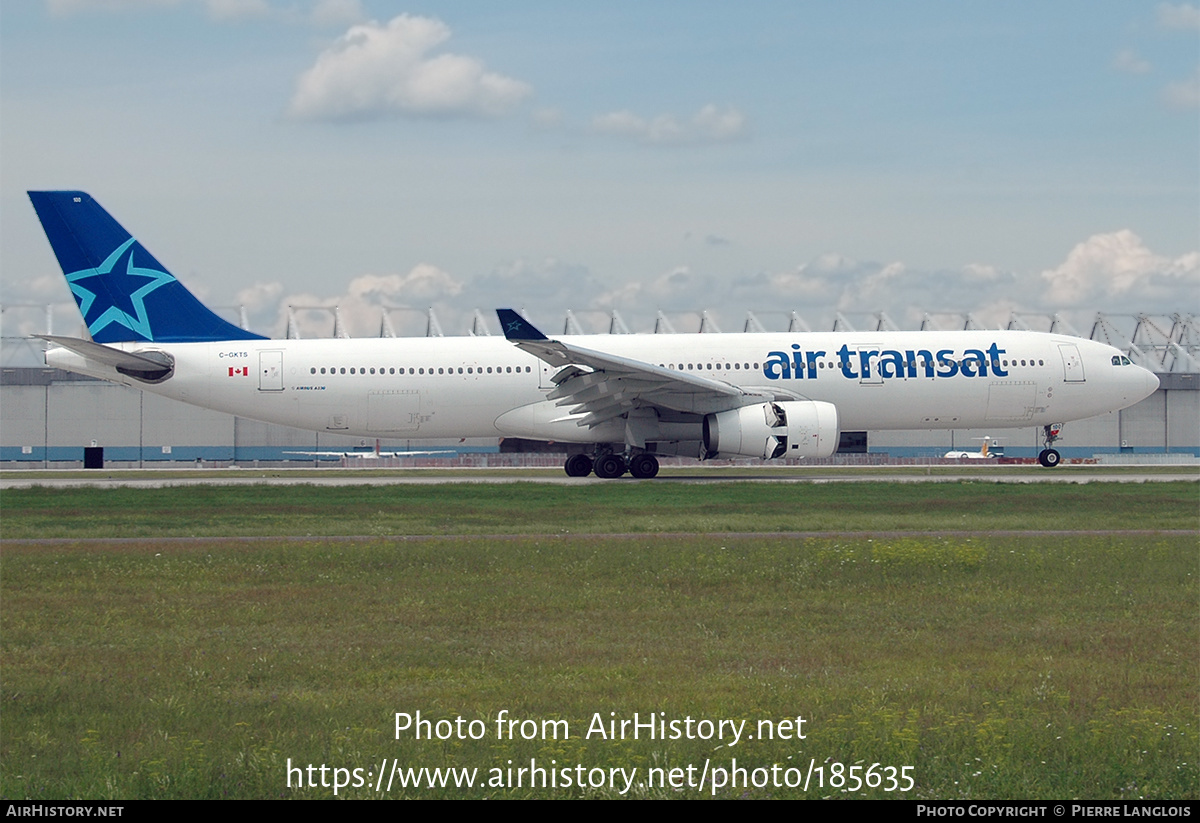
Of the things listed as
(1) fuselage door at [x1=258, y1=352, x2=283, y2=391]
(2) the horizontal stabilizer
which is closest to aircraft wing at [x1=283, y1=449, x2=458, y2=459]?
(1) fuselage door at [x1=258, y1=352, x2=283, y2=391]

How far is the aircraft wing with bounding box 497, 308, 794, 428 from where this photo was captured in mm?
31516

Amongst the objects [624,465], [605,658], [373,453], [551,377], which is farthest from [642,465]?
[373,453]

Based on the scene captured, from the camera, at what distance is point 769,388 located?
34.6 metres

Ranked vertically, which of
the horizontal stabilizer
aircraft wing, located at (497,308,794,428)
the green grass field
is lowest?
the green grass field

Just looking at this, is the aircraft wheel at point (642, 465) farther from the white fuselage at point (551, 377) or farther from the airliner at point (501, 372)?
the white fuselage at point (551, 377)

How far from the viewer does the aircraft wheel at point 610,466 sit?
3469cm

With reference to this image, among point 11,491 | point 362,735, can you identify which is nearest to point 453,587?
point 362,735

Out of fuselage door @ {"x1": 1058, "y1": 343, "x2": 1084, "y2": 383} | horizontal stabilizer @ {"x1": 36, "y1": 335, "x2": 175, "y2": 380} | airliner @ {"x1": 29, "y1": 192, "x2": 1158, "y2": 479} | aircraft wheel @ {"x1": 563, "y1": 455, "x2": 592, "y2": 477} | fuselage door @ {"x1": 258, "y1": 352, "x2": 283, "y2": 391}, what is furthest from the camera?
aircraft wheel @ {"x1": 563, "y1": 455, "x2": 592, "y2": 477}

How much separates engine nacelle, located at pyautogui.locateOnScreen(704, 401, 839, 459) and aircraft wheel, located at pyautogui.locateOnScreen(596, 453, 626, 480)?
3.27m

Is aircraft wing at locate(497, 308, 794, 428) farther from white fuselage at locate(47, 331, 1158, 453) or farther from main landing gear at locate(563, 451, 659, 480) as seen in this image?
main landing gear at locate(563, 451, 659, 480)

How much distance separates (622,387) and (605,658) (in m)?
22.6

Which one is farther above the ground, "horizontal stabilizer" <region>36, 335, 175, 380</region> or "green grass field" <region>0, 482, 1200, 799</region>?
"horizontal stabilizer" <region>36, 335, 175, 380</region>

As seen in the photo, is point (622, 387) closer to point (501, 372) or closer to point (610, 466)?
point (610, 466)
